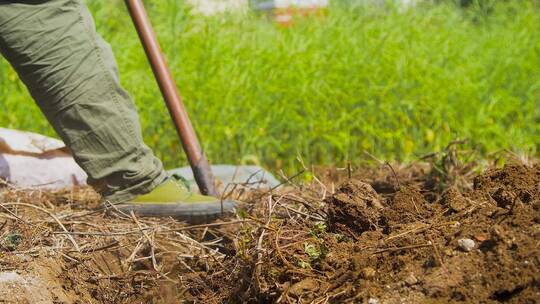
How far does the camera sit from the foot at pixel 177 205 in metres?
3.06

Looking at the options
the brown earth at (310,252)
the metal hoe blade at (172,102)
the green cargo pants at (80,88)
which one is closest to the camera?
the brown earth at (310,252)

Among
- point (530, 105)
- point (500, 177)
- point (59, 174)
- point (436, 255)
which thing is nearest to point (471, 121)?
point (530, 105)

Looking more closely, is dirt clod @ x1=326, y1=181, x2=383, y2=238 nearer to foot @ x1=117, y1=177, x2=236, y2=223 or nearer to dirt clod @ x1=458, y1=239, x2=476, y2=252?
dirt clod @ x1=458, y1=239, x2=476, y2=252

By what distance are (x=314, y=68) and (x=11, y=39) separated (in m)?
2.59

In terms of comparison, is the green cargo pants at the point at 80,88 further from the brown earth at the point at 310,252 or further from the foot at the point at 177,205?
the brown earth at the point at 310,252

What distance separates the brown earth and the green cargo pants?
242mm

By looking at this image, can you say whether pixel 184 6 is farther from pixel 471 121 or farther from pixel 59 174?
pixel 471 121

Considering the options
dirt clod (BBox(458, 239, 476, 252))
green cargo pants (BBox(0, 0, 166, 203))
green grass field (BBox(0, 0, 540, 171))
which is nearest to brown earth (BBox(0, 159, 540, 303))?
dirt clod (BBox(458, 239, 476, 252))

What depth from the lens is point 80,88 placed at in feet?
10.0

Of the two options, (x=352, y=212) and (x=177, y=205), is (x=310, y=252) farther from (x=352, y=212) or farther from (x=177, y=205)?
(x=177, y=205)

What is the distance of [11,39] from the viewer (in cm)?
295

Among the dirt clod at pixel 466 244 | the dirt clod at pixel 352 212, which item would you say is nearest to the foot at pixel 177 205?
the dirt clod at pixel 352 212

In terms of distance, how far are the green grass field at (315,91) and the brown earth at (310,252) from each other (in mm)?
2098

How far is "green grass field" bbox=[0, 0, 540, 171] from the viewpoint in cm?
506
